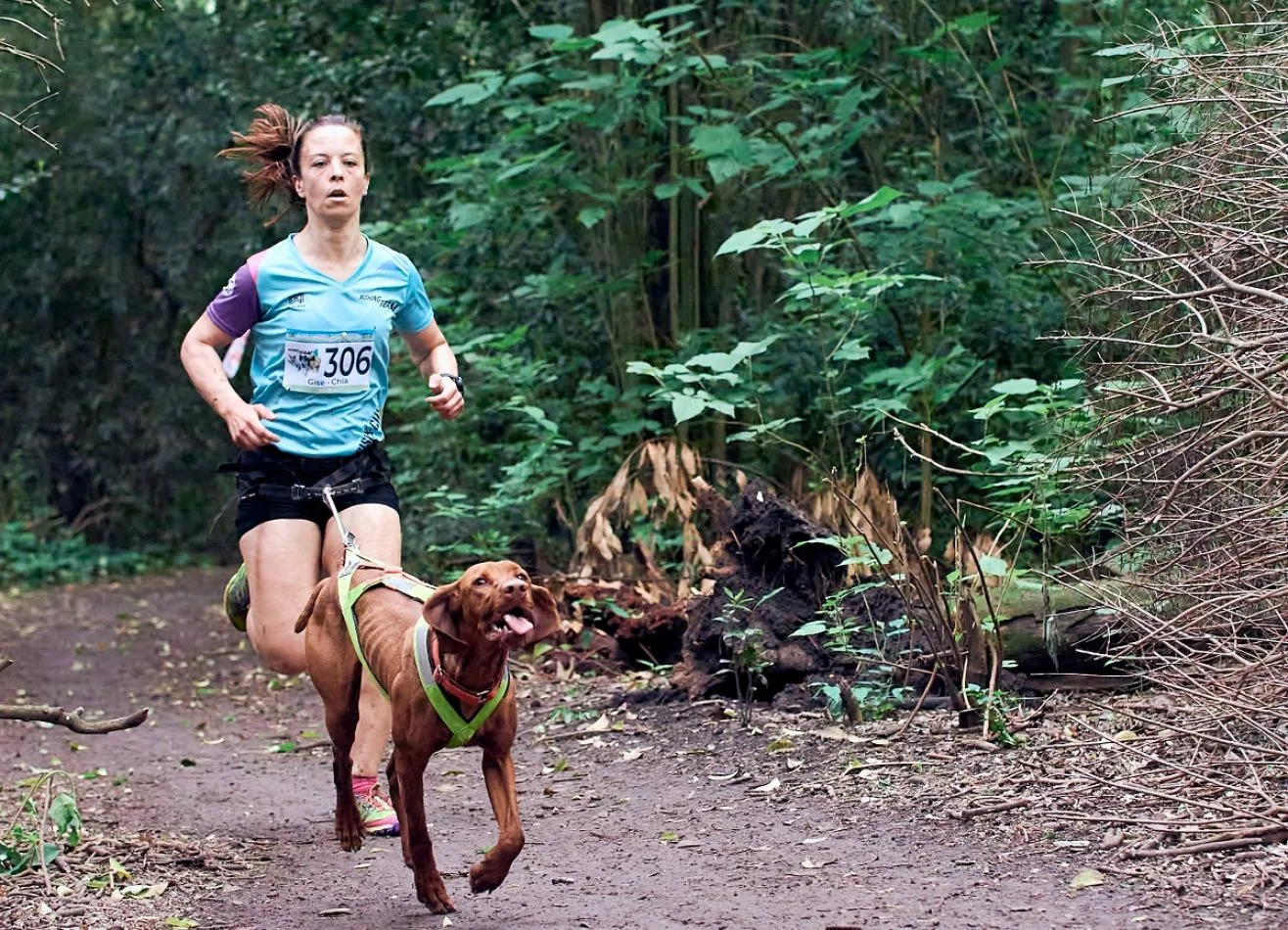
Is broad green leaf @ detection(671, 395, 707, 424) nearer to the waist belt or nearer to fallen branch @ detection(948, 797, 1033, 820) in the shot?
the waist belt

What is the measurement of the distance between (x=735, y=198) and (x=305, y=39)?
5.43 metres

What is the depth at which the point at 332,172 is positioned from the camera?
5.50m

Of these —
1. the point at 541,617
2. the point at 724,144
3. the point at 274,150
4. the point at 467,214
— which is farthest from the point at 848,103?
the point at 541,617

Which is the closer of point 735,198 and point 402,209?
point 735,198

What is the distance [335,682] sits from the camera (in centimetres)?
504

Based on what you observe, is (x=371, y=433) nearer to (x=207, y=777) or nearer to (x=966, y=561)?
(x=207, y=777)

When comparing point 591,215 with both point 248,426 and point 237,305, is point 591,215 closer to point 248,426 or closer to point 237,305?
point 237,305

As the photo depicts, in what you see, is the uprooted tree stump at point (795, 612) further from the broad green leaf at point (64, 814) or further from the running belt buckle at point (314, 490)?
the broad green leaf at point (64, 814)

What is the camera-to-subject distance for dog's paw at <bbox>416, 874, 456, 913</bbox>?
171 inches

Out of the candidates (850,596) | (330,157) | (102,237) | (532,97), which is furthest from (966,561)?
(102,237)

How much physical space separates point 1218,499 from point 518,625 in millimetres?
2423

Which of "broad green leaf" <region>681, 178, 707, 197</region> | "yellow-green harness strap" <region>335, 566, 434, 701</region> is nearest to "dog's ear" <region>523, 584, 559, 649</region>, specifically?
"yellow-green harness strap" <region>335, 566, 434, 701</region>

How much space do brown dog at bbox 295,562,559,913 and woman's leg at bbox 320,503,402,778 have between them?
626 mm

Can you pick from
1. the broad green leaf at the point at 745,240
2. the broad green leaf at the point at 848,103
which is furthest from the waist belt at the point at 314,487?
the broad green leaf at the point at 848,103
